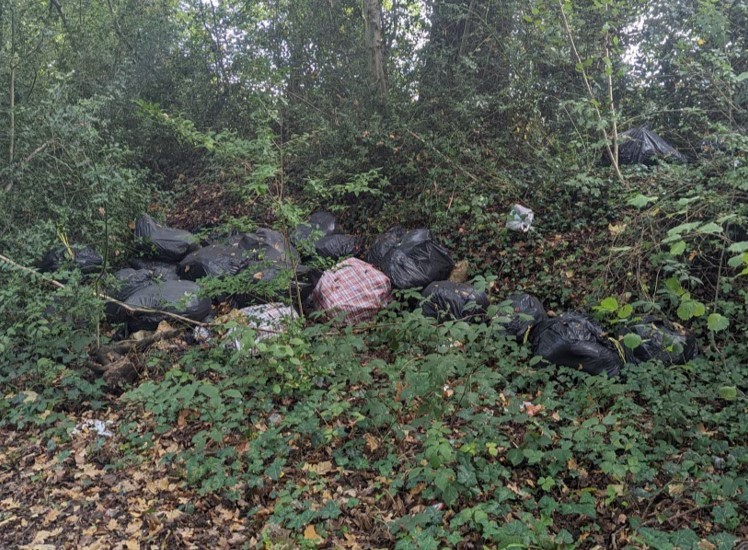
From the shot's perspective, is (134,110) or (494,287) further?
(134,110)

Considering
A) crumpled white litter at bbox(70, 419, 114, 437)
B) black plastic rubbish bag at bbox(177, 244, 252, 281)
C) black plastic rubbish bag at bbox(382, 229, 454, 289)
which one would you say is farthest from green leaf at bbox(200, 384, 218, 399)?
black plastic rubbish bag at bbox(382, 229, 454, 289)

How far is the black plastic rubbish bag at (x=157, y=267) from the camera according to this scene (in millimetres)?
5064

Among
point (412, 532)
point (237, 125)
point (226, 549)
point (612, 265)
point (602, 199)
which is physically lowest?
point (226, 549)

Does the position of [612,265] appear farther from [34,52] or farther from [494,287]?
[34,52]

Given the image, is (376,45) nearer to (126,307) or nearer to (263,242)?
(263,242)

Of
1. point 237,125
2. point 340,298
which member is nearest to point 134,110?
point 237,125

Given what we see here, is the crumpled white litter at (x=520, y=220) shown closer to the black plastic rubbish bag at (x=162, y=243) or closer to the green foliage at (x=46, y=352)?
the black plastic rubbish bag at (x=162, y=243)

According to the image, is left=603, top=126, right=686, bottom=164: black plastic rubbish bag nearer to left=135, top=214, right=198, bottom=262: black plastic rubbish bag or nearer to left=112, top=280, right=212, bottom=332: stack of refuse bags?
left=112, top=280, right=212, bottom=332: stack of refuse bags

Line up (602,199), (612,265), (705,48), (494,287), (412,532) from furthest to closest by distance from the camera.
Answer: (705,48), (602,199), (494,287), (612,265), (412,532)

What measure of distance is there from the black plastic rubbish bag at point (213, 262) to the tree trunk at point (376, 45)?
104 inches

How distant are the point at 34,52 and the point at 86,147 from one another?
1.42 m

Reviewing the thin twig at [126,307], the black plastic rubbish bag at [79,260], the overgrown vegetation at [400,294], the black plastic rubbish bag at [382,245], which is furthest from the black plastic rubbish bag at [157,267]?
the black plastic rubbish bag at [382,245]

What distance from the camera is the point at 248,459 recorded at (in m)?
3.08

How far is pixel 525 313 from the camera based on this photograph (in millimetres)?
4125
